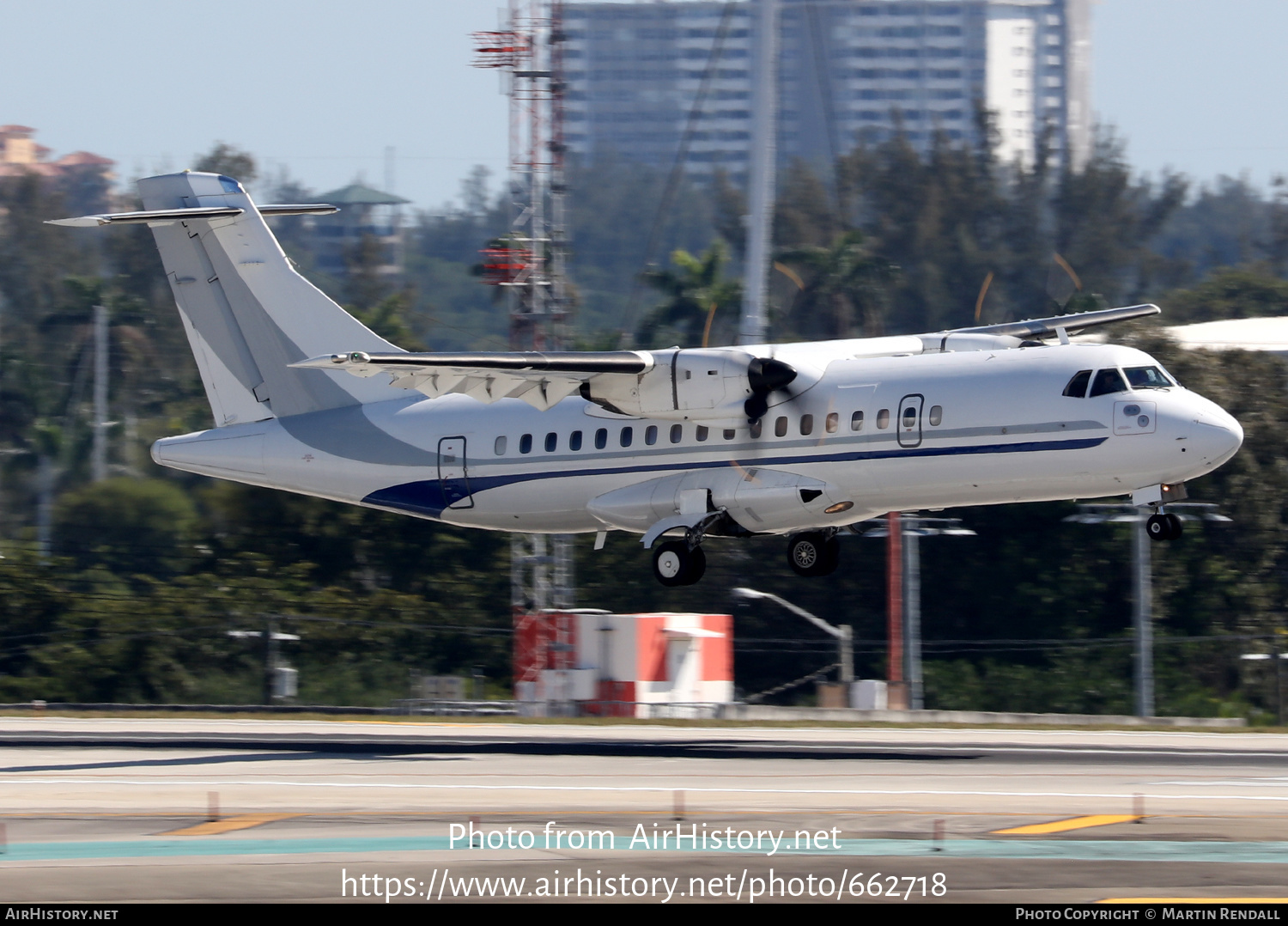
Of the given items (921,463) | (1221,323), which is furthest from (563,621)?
(1221,323)

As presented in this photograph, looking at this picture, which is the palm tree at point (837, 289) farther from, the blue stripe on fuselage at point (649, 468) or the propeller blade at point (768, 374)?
the propeller blade at point (768, 374)

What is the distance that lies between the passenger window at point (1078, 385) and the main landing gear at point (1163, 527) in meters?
1.74

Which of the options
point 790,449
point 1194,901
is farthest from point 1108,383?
point 1194,901

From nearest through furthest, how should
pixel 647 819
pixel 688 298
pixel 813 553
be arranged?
pixel 647 819
pixel 813 553
pixel 688 298

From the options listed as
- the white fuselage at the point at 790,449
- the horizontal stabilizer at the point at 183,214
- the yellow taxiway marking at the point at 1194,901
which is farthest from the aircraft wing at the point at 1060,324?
the yellow taxiway marking at the point at 1194,901

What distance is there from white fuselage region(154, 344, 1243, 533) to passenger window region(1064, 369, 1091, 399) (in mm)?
64

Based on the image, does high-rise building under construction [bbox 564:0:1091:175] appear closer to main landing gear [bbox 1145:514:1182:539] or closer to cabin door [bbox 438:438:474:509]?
cabin door [bbox 438:438:474:509]

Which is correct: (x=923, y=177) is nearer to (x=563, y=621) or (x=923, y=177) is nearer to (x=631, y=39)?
(x=563, y=621)

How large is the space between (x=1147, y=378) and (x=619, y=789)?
29.5 feet

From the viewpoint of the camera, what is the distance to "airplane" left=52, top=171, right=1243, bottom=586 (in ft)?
67.2

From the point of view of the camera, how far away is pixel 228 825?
1358 centimetres

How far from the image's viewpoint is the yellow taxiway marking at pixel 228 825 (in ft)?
43.1

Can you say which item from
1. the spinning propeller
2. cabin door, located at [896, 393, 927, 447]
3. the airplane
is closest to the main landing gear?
the airplane

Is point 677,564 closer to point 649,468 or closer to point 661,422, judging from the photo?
point 649,468
